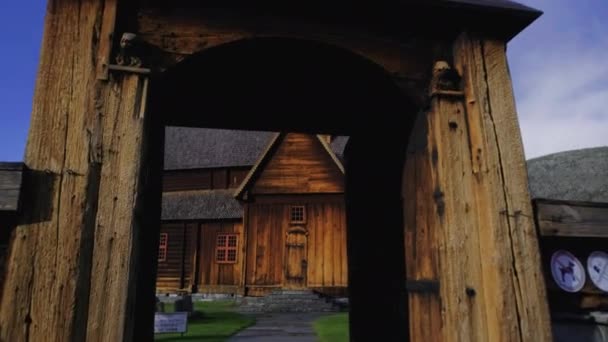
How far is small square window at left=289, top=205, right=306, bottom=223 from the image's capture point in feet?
69.2

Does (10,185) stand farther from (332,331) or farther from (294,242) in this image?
(294,242)

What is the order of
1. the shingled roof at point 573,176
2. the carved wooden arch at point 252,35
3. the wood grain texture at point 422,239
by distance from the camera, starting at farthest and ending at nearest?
1. the shingled roof at point 573,176
2. the wood grain texture at point 422,239
3. the carved wooden arch at point 252,35

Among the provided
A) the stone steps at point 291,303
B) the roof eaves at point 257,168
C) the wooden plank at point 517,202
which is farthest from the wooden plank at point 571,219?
the roof eaves at point 257,168

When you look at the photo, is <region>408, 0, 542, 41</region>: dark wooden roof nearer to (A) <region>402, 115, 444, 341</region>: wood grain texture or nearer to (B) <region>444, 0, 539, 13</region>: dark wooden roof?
(B) <region>444, 0, 539, 13</region>: dark wooden roof

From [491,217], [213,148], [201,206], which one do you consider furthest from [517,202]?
[213,148]

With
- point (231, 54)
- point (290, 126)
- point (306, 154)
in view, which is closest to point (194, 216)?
point (306, 154)

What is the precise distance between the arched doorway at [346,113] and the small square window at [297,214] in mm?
15615

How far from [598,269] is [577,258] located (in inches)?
7.7

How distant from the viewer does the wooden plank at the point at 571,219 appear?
3.41 meters

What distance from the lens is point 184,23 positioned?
9.98 ft

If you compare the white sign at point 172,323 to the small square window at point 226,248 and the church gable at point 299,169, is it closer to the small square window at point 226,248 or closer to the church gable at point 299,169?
the church gable at point 299,169

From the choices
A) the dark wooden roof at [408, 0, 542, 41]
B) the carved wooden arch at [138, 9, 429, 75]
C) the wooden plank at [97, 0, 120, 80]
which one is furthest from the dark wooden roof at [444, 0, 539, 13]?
the wooden plank at [97, 0, 120, 80]

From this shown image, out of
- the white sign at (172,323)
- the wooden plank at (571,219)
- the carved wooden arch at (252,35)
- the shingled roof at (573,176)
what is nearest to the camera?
the carved wooden arch at (252,35)

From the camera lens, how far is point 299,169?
70.6 ft
